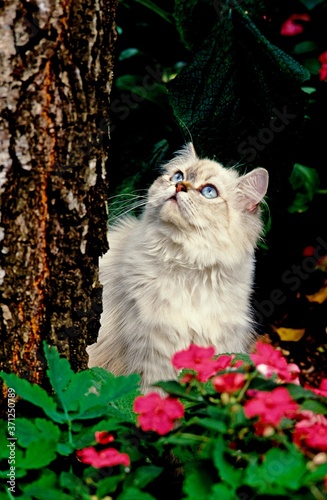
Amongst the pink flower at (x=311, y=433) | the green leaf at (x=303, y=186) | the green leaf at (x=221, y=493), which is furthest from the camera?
the green leaf at (x=303, y=186)

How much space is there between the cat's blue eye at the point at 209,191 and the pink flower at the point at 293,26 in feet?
4.43

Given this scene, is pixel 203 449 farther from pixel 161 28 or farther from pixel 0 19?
pixel 161 28

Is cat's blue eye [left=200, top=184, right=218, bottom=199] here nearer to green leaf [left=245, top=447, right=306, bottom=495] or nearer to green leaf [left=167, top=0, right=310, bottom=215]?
green leaf [left=167, top=0, right=310, bottom=215]

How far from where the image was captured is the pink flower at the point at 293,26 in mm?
2918

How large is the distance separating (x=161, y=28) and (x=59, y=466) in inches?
94.7

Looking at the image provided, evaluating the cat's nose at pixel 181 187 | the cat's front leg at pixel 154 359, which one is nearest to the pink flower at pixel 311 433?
the cat's front leg at pixel 154 359

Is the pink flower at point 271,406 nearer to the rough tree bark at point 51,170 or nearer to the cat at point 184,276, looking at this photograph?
the rough tree bark at point 51,170

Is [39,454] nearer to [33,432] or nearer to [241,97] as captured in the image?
[33,432]

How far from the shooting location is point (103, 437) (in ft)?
3.55

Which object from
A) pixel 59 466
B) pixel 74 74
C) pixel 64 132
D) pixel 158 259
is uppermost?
pixel 74 74

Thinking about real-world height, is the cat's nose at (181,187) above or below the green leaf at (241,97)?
below

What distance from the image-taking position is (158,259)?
1.89 meters

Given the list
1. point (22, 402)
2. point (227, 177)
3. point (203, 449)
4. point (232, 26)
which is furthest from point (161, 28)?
point (203, 449)

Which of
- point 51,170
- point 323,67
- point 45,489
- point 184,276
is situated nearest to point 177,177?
point 184,276
